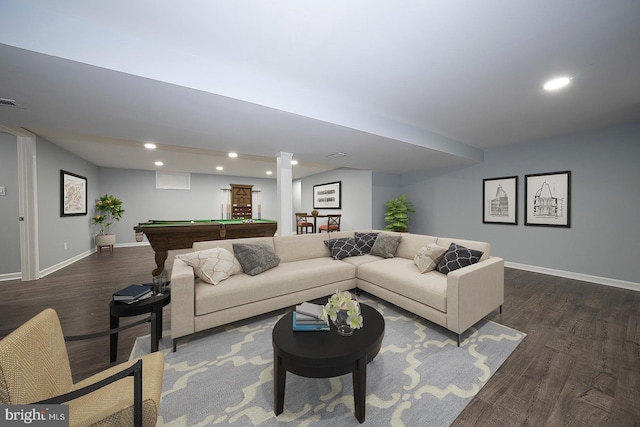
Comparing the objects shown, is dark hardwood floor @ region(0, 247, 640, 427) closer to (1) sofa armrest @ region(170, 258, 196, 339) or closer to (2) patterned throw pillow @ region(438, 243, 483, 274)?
(1) sofa armrest @ region(170, 258, 196, 339)

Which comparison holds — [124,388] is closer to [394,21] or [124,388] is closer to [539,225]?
[394,21]

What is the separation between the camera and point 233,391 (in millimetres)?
1589

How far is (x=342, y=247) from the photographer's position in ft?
11.5

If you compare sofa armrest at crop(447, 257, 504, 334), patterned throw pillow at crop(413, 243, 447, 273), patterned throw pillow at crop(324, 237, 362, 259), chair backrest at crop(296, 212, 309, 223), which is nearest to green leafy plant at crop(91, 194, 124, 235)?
chair backrest at crop(296, 212, 309, 223)

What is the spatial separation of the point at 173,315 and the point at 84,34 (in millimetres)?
2174

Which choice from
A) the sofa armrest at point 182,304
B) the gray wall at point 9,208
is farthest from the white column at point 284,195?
the gray wall at point 9,208

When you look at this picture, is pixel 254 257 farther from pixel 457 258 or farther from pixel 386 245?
pixel 457 258

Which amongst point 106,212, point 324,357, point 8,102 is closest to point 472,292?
point 324,357

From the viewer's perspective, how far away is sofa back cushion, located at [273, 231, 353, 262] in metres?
3.24

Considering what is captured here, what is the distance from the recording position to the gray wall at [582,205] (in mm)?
3424

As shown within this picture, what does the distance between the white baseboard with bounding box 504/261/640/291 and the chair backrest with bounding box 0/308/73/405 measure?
5969mm

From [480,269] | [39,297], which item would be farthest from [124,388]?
[39,297]

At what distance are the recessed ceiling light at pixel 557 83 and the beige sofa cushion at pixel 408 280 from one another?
219 cm

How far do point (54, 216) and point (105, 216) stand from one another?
2105mm
